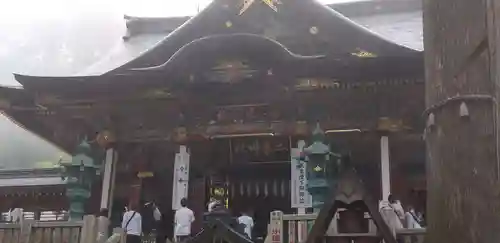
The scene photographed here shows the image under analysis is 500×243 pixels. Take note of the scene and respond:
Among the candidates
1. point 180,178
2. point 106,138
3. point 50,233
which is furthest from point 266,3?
point 50,233

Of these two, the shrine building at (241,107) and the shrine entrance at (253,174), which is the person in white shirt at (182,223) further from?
the shrine entrance at (253,174)

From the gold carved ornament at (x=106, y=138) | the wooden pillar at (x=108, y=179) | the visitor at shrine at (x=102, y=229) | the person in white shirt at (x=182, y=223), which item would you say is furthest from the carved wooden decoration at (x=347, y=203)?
the gold carved ornament at (x=106, y=138)

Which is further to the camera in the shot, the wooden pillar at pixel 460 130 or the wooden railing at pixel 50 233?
the wooden railing at pixel 50 233

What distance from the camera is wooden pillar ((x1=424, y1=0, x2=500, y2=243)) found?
6.62ft

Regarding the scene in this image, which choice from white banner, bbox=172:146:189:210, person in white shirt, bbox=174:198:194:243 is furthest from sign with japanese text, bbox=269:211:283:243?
white banner, bbox=172:146:189:210

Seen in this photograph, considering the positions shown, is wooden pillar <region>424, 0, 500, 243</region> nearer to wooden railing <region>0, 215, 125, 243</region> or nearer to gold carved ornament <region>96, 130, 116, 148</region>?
wooden railing <region>0, 215, 125, 243</region>

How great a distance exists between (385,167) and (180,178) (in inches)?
156

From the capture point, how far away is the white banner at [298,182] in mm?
11039

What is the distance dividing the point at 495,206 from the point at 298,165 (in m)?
9.47

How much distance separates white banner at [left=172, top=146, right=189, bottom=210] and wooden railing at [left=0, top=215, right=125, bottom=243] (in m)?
1.81

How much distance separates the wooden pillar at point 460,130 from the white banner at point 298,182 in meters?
8.82

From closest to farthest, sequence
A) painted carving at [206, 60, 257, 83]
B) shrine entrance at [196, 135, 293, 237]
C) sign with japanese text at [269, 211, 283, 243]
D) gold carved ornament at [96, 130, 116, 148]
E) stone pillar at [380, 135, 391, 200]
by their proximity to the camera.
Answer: sign with japanese text at [269, 211, 283, 243], stone pillar at [380, 135, 391, 200], painted carving at [206, 60, 257, 83], shrine entrance at [196, 135, 293, 237], gold carved ornament at [96, 130, 116, 148]

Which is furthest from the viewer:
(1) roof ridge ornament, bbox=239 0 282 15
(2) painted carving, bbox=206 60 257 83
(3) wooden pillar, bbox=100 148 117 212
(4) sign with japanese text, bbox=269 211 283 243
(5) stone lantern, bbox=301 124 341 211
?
(3) wooden pillar, bbox=100 148 117 212

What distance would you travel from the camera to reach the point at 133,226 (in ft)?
34.6
